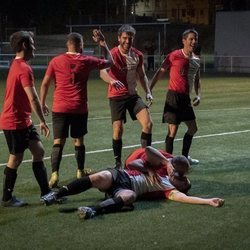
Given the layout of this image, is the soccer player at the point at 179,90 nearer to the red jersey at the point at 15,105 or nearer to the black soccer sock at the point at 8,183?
the red jersey at the point at 15,105

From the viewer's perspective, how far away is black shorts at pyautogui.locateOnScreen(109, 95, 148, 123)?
9.13 m

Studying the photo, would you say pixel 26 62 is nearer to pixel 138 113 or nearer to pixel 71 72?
pixel 71 72

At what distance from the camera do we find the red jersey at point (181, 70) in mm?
9555

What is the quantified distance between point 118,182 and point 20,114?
4.41 ft

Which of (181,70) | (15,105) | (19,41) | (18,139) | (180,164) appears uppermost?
(19,41)

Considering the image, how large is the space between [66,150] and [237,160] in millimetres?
3064

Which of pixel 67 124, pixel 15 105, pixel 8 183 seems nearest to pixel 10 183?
pixel 8 183

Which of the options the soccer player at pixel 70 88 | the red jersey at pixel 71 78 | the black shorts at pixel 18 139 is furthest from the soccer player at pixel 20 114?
the red jersey at pixel 71 78

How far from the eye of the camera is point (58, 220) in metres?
6.48

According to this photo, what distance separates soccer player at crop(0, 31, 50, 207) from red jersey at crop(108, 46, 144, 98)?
2.16 m

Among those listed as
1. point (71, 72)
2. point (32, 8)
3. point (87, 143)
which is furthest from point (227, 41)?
point (71, 72)

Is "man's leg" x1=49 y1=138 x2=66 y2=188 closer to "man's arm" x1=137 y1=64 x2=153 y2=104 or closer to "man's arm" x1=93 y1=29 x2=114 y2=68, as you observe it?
"man's arm" x1=93 y1=29 x2=114 y2=68

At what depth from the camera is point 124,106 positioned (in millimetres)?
9141

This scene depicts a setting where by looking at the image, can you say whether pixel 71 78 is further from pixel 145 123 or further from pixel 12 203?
pixel 12 203
